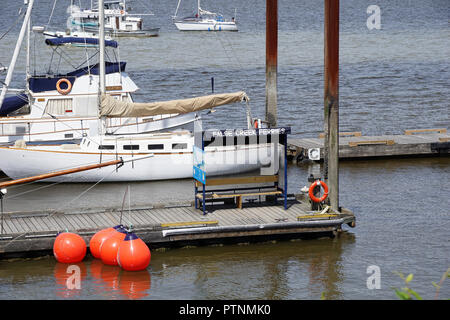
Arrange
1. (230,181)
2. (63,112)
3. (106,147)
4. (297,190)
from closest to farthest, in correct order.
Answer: (230,181) → (297,190) → (106,147) → (63,112)

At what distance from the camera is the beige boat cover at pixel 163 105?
32594 mm

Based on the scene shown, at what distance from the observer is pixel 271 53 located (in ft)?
102

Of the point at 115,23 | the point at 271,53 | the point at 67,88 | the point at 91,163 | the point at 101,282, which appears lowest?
the point at 101,282

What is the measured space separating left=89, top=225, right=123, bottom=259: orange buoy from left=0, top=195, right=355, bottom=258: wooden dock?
352 mm

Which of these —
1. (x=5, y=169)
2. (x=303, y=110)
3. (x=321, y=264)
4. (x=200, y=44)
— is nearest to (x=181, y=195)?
(x=5, y=169)

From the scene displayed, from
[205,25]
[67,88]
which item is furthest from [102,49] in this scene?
[205,25]

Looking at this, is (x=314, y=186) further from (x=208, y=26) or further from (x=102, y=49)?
(x=208, y=26)

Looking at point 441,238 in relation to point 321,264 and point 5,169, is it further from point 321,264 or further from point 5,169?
point 5,169

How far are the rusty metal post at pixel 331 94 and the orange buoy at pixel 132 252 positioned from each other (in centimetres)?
655

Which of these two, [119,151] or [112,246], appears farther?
[119,151]

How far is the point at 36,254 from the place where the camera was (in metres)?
23.0

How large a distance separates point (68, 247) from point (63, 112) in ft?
51.4

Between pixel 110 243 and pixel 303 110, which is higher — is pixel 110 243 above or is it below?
below
